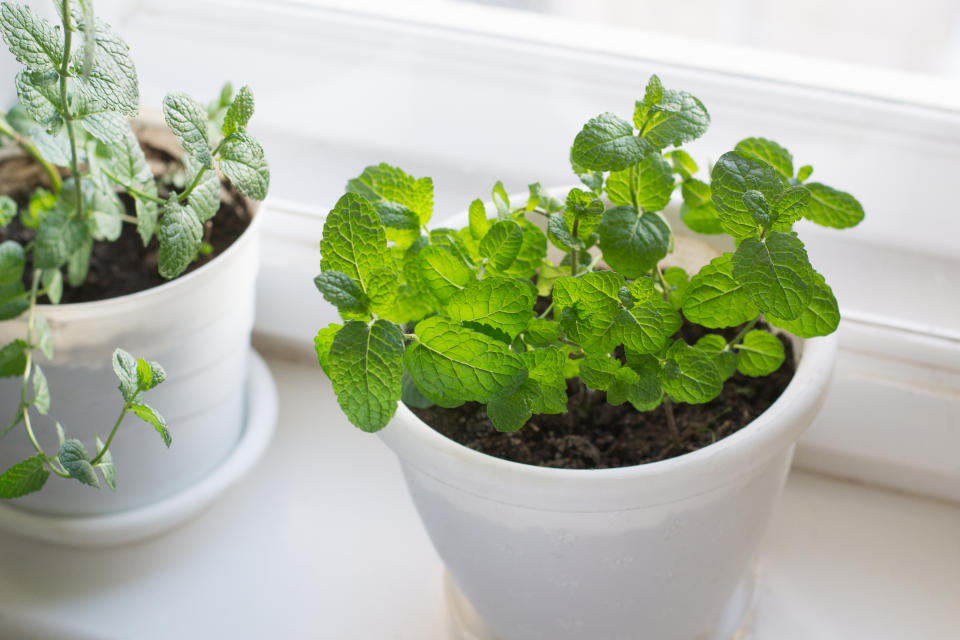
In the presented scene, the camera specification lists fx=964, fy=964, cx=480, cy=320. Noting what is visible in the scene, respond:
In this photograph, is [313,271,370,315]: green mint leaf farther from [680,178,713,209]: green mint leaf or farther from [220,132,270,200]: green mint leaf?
[680,178,713,209]: green mint leaf

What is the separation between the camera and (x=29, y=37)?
1.39 feet

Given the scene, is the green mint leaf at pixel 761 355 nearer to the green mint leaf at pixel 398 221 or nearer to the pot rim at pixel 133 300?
the green mint leaf at pixel 398 221

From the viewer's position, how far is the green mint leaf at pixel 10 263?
0.57 meters

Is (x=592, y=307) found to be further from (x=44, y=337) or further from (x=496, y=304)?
(x=44, y=337)

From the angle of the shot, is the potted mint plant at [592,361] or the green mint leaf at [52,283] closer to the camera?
the potted mint plant at [592,361]

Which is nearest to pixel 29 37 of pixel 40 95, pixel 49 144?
pixel 40 95

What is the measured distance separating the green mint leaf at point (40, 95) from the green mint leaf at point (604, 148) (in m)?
0.24

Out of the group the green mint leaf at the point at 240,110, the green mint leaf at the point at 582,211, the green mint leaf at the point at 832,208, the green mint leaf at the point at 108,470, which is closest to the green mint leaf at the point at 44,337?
the green mint leaf at the point at 108,470

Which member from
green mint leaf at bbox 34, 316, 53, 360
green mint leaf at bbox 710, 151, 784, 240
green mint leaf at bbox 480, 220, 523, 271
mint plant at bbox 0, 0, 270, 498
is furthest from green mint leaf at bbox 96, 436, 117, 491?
green mint leaf at bbox 710, 151, 784, 240

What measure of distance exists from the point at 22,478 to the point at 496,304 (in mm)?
260

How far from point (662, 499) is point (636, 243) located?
12 centimetres

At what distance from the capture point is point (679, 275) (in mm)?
521

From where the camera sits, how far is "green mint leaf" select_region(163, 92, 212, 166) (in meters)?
0.41

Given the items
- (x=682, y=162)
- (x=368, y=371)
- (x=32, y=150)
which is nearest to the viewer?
(x=368, y=371)
